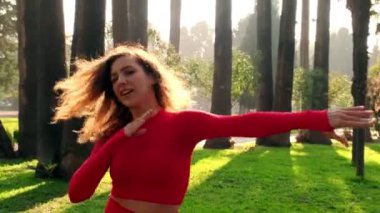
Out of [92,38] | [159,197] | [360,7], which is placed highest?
[360,7]

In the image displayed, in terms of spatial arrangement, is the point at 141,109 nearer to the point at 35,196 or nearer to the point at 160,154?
the point at 160,154

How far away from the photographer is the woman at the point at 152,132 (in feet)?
9.64

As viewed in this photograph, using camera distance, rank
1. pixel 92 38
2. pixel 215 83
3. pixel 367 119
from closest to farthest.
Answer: pixel 367 119
pixel 92 38
pixel 215 83

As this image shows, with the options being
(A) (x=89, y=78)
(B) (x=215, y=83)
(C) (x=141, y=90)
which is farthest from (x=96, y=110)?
(B) (x=215, y=83)

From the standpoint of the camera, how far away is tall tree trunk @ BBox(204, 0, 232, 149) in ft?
73.8

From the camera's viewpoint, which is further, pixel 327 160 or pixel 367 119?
pixel 327 160

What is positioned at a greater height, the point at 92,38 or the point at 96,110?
the point at 92,38

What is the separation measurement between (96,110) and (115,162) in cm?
57

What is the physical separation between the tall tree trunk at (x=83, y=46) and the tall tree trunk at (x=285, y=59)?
40.9ft

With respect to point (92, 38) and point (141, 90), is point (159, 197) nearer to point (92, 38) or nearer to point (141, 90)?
point (141, 90)

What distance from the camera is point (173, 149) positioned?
3.11m

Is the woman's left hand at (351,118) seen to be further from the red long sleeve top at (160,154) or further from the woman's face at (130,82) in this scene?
the woman's face at (130,82)

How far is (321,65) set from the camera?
27531 mm

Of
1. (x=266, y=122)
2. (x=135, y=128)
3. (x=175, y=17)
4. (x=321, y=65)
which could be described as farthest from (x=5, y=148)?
(x=175, y=17)
